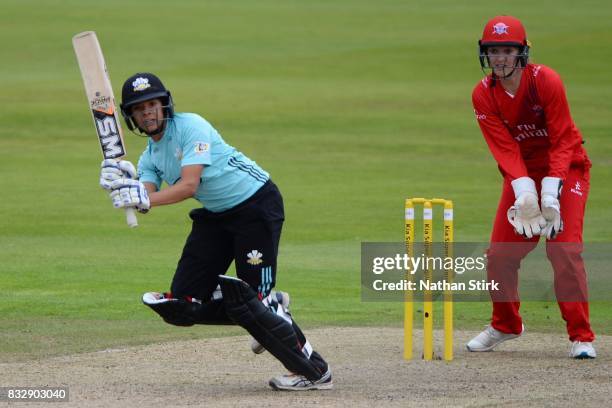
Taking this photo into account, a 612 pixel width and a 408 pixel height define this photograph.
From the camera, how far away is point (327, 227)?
14.2m

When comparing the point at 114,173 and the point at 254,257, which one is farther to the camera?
the point at 254,257

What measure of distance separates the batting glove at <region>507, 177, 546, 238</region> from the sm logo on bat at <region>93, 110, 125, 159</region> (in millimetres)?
2379

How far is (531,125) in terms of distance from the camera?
7668 mm

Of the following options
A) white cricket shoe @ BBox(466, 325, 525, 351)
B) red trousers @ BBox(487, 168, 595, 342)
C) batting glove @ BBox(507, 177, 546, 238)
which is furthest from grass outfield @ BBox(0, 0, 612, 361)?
batting glove @ BBox(507, 177, 546, 238)

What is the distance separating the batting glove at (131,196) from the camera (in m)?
6.24

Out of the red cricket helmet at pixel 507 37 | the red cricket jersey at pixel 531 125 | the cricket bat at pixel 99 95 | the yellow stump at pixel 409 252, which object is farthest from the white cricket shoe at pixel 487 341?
the cricket bat at pixel 99 95

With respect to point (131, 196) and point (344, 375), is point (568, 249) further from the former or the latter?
point (131, 196)

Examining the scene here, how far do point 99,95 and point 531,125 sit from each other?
8.75ft

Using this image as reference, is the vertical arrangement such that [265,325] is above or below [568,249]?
below

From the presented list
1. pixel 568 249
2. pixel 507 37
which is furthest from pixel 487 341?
pixel 507 37

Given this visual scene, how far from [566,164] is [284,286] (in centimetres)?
369

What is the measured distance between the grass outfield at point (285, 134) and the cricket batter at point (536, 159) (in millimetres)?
1275

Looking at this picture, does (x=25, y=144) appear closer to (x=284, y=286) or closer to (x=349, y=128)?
(x=349, y=128)

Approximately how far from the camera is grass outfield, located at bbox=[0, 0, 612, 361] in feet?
32.5
